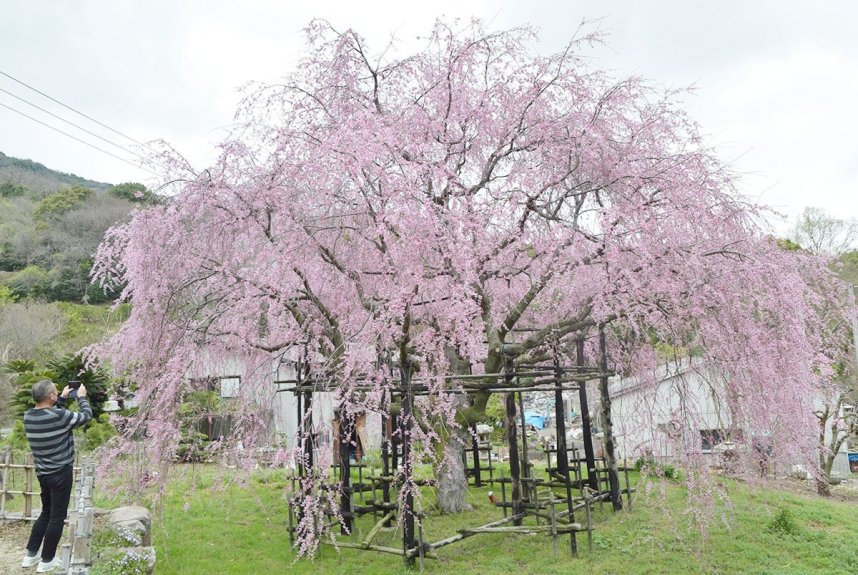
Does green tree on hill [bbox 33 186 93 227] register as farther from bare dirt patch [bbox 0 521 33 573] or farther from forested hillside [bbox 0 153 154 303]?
bare dirt patch [bbox 0 521 33 573]

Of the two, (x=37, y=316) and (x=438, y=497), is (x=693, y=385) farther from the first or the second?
(x=37, y=316)

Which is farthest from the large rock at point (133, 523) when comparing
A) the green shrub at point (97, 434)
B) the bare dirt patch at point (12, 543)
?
the green shrub at point (97, 434)

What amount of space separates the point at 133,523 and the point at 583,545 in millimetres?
5233

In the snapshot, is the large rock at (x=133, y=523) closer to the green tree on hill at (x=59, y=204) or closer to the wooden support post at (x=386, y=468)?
the wooden support post at (x=386, y=468)

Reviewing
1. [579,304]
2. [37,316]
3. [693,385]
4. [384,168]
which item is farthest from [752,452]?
[37,316]

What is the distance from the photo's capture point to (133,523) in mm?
6168

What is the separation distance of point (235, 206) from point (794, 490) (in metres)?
12.3

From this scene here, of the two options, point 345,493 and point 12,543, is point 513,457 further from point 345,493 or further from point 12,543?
point 12,543

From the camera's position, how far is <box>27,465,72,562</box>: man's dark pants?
487cm

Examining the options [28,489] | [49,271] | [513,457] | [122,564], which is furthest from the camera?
[49,271]

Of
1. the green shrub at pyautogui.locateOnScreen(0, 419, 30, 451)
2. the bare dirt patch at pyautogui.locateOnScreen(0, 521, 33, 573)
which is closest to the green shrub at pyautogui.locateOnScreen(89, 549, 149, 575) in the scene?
the bare dirt patch at pyautogui.locateOnScreen(0, 521, 33, 573)

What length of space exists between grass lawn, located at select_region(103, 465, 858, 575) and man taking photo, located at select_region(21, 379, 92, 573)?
116cm

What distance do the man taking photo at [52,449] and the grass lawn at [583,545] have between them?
45.8 inches

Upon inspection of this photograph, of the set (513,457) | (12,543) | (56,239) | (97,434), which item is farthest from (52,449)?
(56,239)
